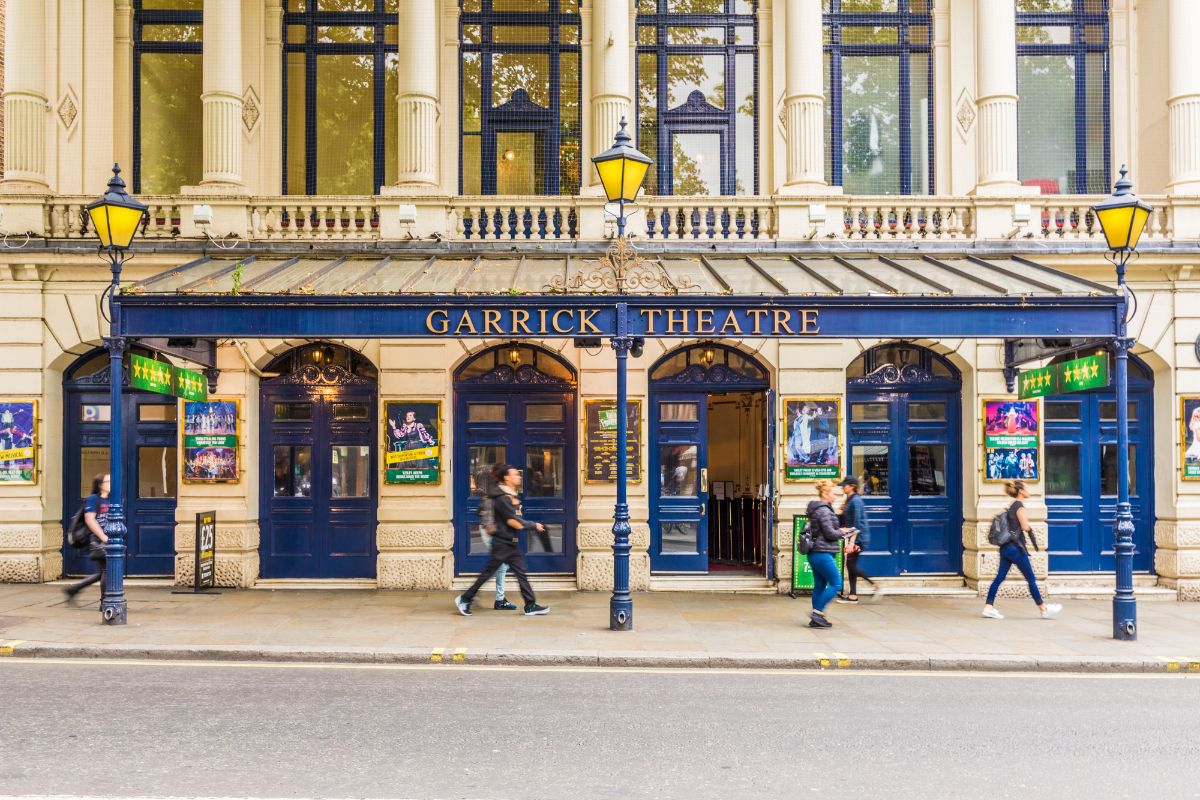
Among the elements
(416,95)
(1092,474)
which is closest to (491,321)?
(416,95)

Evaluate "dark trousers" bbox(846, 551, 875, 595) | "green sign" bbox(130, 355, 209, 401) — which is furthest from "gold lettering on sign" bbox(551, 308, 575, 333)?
"dark trousers" bbox(846, 551, 875, 595)

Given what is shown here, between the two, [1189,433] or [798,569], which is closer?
[798,569]

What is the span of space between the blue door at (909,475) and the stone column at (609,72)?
5.77 metres

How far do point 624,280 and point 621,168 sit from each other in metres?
1.43

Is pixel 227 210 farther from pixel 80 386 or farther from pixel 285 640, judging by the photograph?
pixel 285 640

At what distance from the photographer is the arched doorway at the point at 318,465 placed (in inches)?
612

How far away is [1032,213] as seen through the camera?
15305 millimetres

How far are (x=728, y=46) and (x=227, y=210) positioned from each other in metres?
8.69

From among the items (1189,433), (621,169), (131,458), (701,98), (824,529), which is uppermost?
(701,98)

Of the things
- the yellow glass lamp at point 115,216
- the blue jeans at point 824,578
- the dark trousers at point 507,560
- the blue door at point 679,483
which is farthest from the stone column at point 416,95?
the blue jeans at point 824,578

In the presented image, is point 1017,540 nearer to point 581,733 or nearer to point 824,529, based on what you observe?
point 824,529

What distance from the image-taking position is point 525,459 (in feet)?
51.3

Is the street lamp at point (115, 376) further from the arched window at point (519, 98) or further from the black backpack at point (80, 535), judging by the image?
the arched window at point (519, 98)

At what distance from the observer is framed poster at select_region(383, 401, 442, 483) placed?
591 inches
